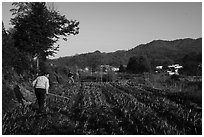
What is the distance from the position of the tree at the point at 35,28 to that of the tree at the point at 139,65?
134 feet

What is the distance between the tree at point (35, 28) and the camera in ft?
67.7

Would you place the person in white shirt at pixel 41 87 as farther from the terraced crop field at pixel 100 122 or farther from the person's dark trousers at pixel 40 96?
the terraced crop field at pixel 100 122

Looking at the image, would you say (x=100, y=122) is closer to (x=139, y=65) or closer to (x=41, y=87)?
(x=41, y=87)

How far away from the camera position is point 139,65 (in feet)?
210

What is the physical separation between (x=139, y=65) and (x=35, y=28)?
147 ft

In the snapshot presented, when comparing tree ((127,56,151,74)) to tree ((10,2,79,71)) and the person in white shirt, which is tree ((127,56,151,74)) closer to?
tree ((10,2,79,71))

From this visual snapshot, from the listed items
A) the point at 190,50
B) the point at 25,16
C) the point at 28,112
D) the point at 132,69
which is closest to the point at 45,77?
the point at 28,112

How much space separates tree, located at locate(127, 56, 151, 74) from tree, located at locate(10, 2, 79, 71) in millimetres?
40812

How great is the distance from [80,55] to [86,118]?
227ft

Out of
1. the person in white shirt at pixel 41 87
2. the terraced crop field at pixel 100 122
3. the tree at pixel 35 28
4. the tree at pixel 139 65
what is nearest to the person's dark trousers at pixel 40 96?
the person in white shirt at pixel 41 87

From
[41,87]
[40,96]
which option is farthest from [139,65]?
[40,96]

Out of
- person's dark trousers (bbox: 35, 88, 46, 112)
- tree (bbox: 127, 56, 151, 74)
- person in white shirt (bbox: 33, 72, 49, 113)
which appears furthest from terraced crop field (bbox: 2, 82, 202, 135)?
tree (bbox: 127, 56, 151, 74)

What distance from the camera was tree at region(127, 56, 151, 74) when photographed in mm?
62388

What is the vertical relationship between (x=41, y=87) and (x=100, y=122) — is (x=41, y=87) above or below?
above
